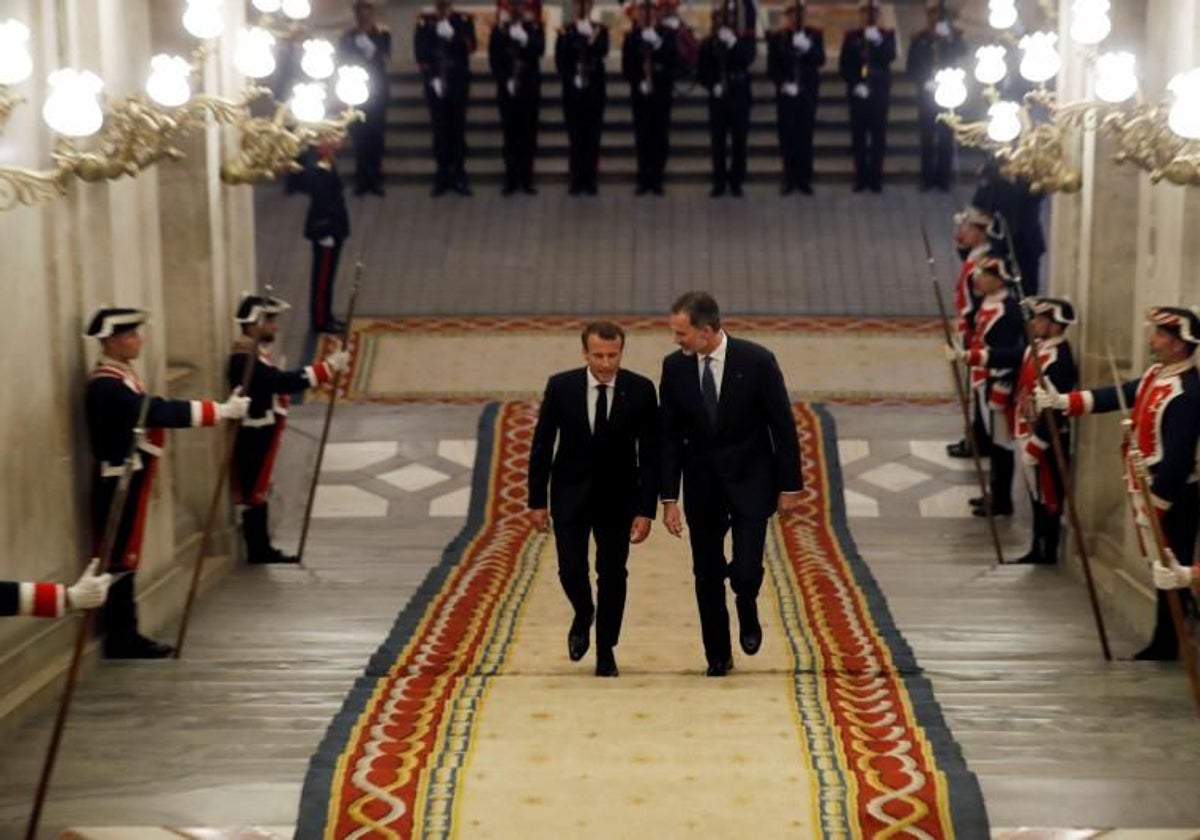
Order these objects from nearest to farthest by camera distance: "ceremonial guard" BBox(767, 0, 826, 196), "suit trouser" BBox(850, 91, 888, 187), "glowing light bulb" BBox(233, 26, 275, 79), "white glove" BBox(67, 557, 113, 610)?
1. "white glove" BBox(67, 557, 113, 610)
2. "glowing light bulb" BBox(233, 26, 275, 79)
3. "ceremonial guard" BBox(767, 0, 826, 196)
4. "suit trouser" BBox(850, 91, 888, 187)

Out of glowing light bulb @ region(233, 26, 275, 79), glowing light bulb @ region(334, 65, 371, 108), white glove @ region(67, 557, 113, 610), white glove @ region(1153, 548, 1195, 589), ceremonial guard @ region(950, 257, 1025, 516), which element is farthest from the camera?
ceremonial guard @ region(950, 257, 1025, 516)

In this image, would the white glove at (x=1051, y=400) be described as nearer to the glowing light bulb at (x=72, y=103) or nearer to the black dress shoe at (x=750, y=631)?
the black dress shoe at (x=750, y=631)

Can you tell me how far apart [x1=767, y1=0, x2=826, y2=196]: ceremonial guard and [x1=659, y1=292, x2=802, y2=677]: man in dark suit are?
37.7ft

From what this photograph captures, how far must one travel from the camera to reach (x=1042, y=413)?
11266 mm

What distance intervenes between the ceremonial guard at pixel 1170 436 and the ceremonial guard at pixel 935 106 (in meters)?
10.8

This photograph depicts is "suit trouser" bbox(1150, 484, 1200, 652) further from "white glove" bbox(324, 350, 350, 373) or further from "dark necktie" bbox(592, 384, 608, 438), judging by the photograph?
"white glove" bbox(324, 350, 350, 373)

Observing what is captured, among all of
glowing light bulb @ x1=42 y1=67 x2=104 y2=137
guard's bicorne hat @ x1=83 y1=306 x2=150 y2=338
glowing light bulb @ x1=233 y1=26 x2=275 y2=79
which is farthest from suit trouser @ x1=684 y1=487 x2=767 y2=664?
glowing light bulb @ x1=233 y1=26 x2=275 y2=79

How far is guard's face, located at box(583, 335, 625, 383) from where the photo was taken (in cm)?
837

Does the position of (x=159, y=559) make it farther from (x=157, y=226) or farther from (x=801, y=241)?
(x=801, y=241)

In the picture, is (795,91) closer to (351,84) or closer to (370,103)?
(370,103)

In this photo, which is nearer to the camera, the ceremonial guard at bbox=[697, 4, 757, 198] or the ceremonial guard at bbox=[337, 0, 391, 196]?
the ceremonial guard at bbox=[697, 4, 757, 198]

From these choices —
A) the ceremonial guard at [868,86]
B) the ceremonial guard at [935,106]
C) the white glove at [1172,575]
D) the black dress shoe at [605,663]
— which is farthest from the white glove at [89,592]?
the ceremonial guard at [935,106]

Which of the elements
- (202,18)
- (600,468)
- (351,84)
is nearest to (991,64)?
(351,84)

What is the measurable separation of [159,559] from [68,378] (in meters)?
1.61
